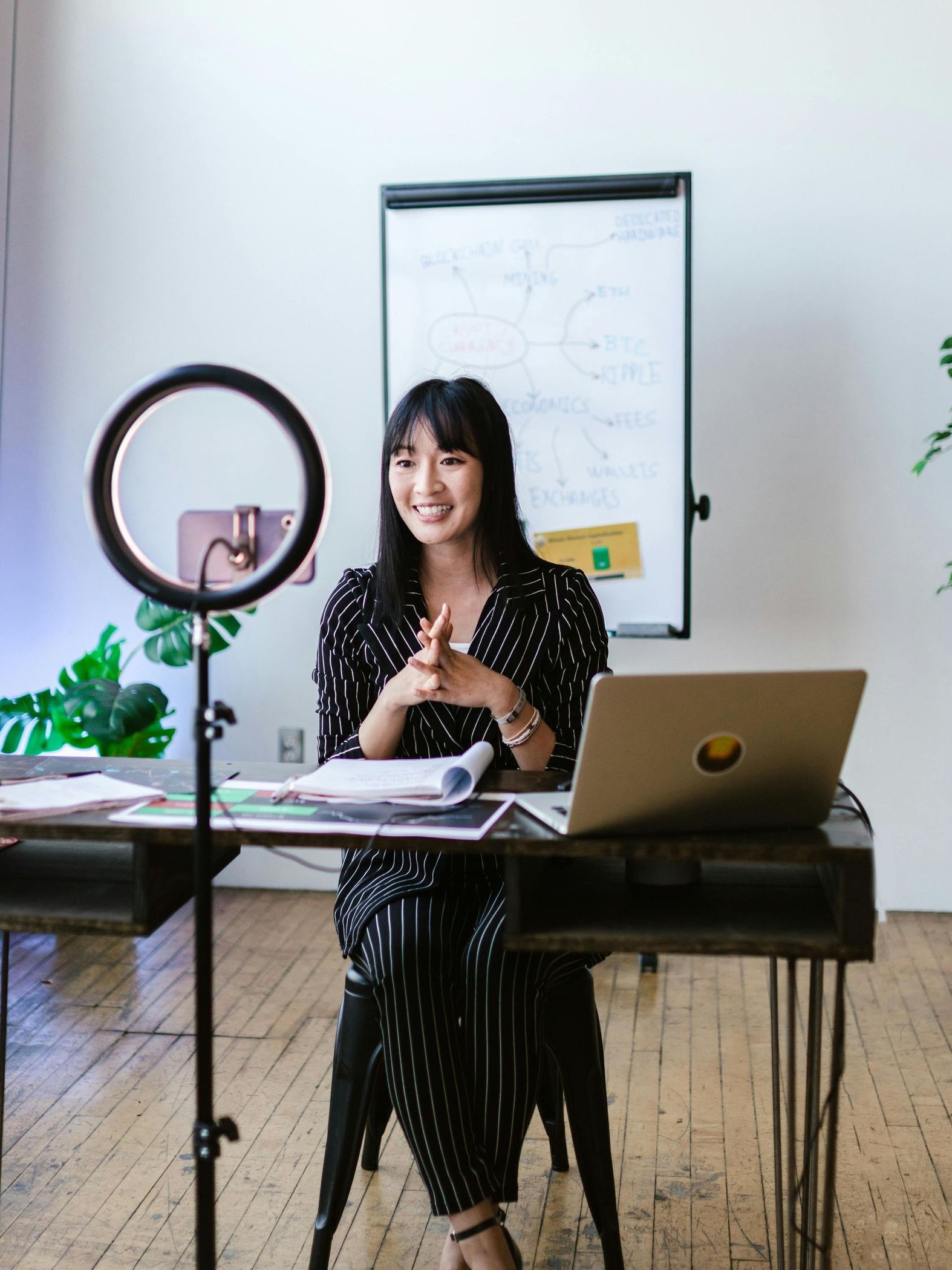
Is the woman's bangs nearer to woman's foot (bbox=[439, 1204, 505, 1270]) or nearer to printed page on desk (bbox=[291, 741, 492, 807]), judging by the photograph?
printed page on desk (bbox=[291, 741, 492, 807])

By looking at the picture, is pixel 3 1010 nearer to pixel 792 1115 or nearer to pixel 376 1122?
pixel 376 1122

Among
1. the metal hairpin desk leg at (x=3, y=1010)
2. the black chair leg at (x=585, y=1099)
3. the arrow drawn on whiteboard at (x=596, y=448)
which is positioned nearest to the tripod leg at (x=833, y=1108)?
the black chair leg at (x=585, y=1099)

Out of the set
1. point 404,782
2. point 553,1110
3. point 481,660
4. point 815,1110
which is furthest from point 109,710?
point 815,1110

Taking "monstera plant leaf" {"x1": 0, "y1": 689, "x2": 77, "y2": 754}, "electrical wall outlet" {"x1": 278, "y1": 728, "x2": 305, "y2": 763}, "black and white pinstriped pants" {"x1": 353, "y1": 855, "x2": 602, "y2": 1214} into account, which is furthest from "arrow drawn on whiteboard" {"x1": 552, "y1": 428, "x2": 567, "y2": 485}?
"black and white pinstriped pants" {"x1": 353, "y1": 855, "x2": 602, "y2": 1214}

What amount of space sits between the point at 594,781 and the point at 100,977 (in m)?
1.90

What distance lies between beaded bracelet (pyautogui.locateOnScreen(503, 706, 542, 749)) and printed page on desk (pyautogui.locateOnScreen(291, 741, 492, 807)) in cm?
14

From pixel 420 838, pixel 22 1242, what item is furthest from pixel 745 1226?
pixel 22 1242

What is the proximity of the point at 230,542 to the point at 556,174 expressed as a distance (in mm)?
2335

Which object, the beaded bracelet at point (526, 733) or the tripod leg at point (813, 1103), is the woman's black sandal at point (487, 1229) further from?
the beaded bracelet at point (526, 733)

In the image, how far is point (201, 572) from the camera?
1076 mm

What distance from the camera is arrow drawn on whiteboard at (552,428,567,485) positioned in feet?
9.76

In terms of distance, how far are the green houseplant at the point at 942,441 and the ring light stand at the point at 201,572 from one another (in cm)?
201

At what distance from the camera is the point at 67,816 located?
1.32m

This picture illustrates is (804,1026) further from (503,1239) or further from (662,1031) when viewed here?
(503,1239)
